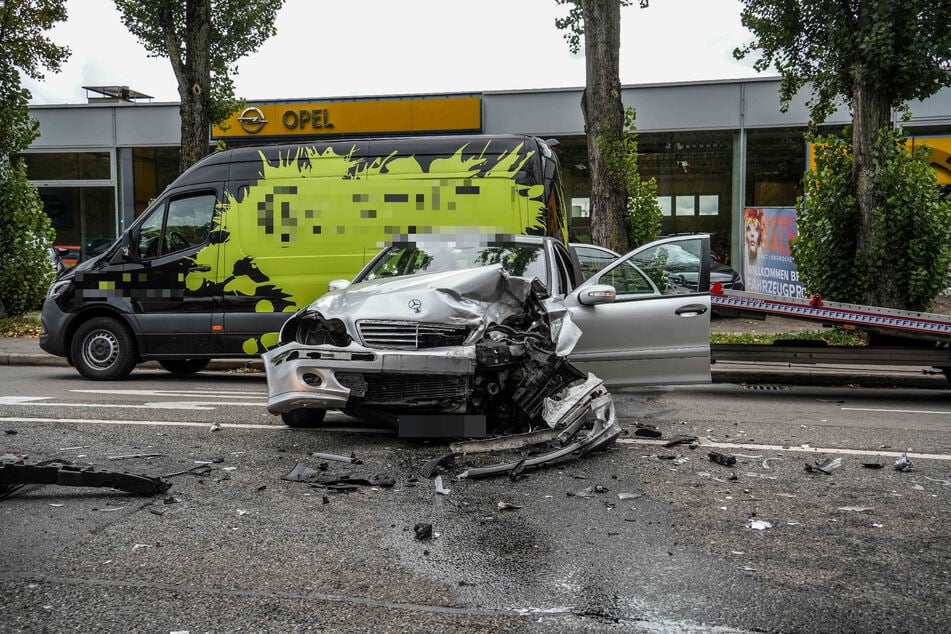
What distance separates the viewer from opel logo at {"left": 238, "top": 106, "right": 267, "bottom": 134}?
23438 millimetres

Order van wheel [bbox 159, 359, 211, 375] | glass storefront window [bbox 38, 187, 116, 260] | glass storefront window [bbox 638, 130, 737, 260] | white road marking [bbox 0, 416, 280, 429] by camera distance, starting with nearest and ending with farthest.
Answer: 1. white road marking [bbox 0, 416, 280, 429]
2. van wheel [bbox 159, 359, 211, 375]
3. glass storefront window [bbox 638, 130, 737, 260]
4. glass storefront window [bbox 38, 187, 116, 260]

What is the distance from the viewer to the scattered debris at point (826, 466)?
17.0ft

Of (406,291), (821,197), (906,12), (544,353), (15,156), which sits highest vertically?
(906,12)

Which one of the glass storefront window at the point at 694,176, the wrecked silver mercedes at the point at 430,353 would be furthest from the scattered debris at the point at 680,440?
the glass storefront window at the point at 694,176

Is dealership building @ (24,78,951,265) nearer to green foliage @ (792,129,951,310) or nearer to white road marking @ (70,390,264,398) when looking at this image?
green foliage @ (792,129,951,310)

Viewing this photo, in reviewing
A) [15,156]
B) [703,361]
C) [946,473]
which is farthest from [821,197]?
[15,156]

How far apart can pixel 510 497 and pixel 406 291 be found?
1856 millimetres

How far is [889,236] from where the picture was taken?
462 inches

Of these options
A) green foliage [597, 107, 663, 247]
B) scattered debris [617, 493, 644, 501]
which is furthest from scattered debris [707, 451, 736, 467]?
green foliage [597, 107, 663, 247]

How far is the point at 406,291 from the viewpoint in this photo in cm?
587

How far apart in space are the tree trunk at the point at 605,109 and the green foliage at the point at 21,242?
33.3ft

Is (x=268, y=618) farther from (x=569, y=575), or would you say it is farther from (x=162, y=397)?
(x=162, y=397)

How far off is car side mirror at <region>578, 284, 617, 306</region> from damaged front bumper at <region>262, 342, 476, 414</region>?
8.47 feet

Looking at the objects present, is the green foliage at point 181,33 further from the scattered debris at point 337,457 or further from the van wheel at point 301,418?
the scattered debris at point 337,457
